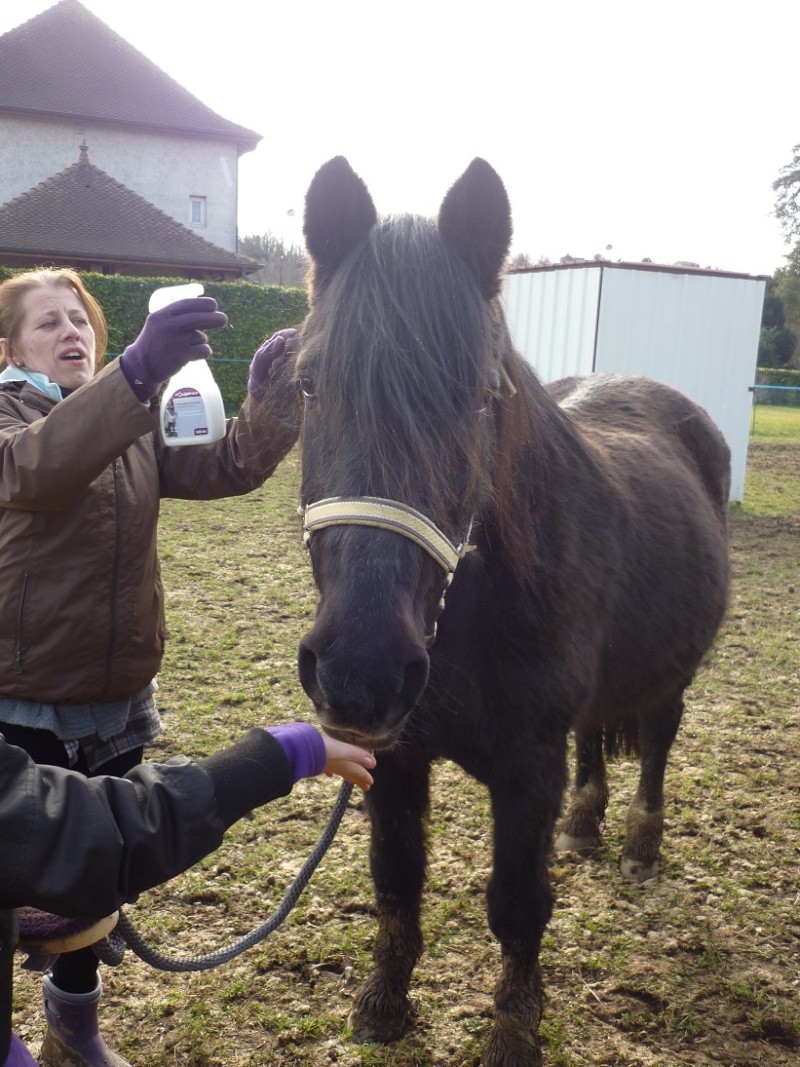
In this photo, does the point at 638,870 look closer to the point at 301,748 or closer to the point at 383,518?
the point at 301,748

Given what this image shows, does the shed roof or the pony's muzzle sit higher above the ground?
the shed roof

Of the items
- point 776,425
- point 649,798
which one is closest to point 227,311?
point 776,425

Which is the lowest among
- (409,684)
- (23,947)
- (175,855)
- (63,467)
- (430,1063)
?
(430,1063)

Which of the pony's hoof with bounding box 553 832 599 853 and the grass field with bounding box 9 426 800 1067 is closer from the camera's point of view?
the grass field with bounding box 9 426 800 1067

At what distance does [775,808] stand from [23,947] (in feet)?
10.1

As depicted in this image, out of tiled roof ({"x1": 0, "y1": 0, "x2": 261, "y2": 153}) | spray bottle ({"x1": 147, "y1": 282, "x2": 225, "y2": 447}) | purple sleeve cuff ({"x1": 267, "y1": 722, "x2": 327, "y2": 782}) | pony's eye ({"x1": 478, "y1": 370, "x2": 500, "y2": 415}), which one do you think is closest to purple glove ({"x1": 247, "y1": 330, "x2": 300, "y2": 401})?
spray bottle ({"x1": 147, "y1": 282, "x2": 225, "y2": 447})

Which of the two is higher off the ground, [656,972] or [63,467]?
[63,467]

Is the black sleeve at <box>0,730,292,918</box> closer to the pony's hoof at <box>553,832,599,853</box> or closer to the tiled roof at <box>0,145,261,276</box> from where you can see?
the pony's hoof at <box>553,832,599,853</box>

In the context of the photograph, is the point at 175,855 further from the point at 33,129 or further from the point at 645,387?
the point at 33,129

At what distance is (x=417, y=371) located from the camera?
167cm

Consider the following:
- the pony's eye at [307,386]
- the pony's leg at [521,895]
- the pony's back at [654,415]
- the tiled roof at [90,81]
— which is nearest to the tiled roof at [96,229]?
the tiled roof at [90,81]

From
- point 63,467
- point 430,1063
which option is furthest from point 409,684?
point 430,1063

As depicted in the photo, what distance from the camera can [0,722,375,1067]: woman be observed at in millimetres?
1176

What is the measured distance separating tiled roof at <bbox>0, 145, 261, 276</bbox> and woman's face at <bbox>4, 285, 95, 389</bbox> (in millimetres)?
22463
